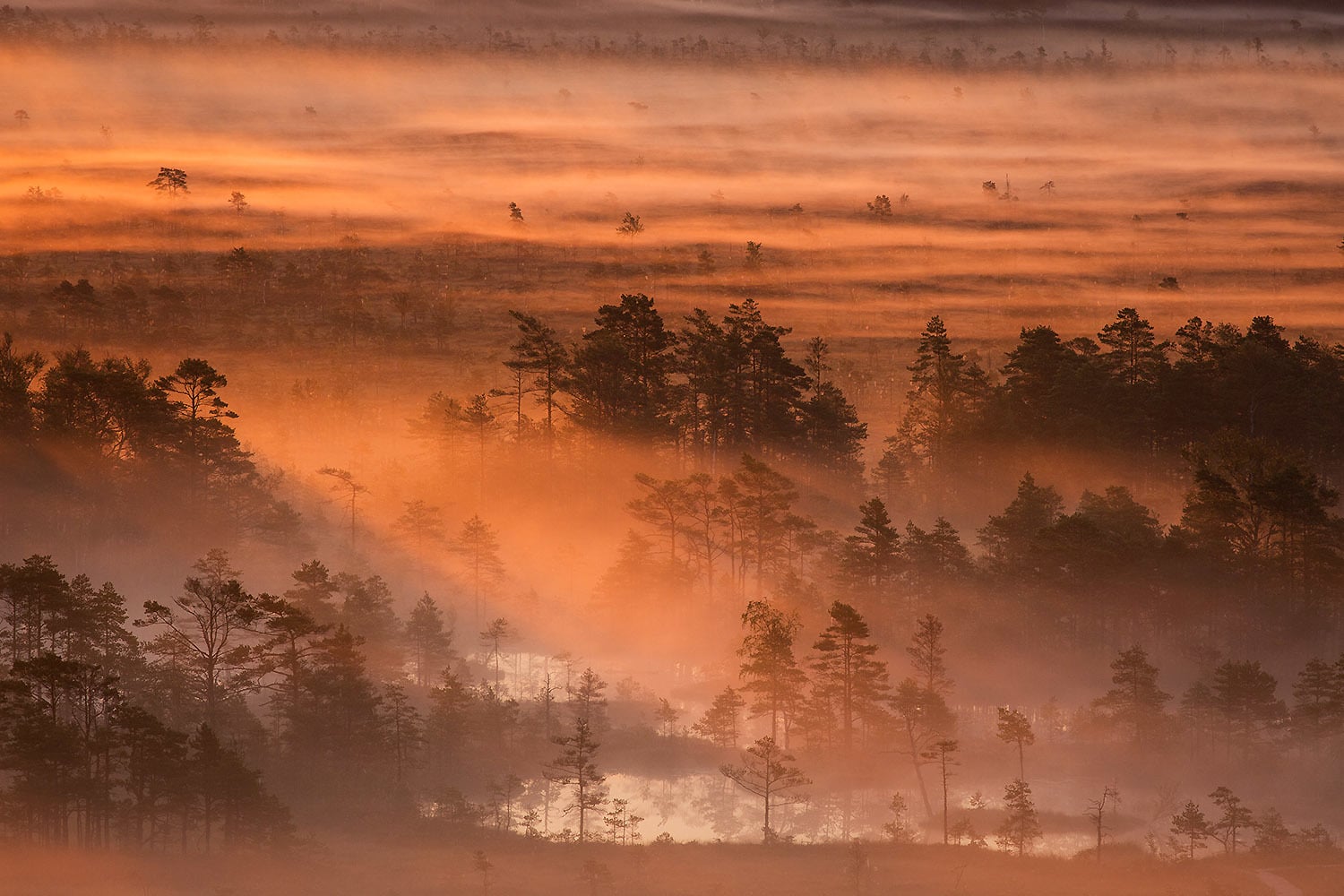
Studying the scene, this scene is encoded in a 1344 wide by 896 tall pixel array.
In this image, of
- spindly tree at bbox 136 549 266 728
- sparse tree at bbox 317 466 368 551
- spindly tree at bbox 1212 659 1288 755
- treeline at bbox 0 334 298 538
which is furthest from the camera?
sparse tree at bbox 317 466 368 551

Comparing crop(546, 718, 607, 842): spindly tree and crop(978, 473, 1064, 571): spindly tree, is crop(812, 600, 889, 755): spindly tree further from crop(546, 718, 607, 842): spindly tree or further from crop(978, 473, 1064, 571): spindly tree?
crop(978, 473, 1064, 571): spindly tree

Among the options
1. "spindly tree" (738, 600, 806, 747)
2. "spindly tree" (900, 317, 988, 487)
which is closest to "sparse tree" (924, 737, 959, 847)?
"spindly tree" (738, 600, 806, 747)

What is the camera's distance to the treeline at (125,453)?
77750 millimetres

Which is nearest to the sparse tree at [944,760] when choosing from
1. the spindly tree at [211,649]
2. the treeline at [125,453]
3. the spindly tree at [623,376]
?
the spindly tree at [211,649]

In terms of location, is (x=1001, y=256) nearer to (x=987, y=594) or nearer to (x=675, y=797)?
(x=987, y=594)

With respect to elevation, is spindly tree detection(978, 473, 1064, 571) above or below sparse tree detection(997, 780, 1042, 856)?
above

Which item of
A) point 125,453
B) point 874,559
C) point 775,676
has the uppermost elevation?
point 125,453

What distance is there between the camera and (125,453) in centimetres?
8100

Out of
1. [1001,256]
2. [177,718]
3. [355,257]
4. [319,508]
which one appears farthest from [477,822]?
[1001,256]

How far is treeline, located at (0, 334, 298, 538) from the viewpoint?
77.8 metres

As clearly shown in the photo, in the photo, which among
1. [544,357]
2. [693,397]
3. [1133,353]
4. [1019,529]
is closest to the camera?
[1019,529]

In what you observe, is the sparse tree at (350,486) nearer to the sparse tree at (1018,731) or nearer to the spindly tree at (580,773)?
the spindly tree at (580,773)

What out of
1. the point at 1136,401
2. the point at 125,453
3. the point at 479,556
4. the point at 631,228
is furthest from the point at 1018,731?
the point at 631,228

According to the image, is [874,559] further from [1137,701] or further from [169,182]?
[169,182]
